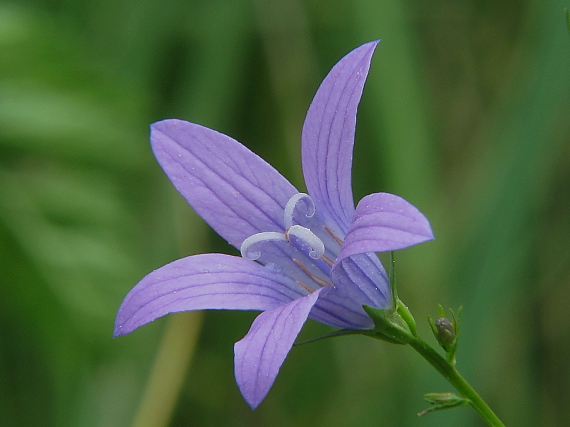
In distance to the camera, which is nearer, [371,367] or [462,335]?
[462,335]

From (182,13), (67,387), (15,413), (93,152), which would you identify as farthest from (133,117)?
(15,413)

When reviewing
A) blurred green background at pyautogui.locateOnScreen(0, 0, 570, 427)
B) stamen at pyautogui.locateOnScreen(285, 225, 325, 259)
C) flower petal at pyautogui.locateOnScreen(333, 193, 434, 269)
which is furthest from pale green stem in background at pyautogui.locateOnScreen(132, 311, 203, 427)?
flower petal at pyautogui.locateOnScreen(333, 193, 434, 269)

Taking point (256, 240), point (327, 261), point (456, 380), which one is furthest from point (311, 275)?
point (456, 380)

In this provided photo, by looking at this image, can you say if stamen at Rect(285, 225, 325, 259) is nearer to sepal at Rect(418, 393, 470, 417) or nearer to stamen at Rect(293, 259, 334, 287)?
stamen at Rect(293, 259, 334, 287)

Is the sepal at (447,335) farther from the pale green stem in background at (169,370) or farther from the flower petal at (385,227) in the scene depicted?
the pale green stem in background at (169,370)

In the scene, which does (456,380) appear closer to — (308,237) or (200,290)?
(308,237)

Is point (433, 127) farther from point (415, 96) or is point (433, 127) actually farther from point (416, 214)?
point (416, 214)

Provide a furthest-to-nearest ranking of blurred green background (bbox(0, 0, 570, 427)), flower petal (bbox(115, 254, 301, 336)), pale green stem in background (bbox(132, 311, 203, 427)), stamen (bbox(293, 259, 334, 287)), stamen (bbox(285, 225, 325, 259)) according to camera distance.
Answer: pale green stem in background (bbox(132, 311, 203, 427)), blurred green background (bbox(0, 0, 570, 427)), stamen (bbox(293, 259, 334, 287)), stamen (bbox(285, 225, 325, 259)), flower petal (bbox(115, 254, 301, 336))
